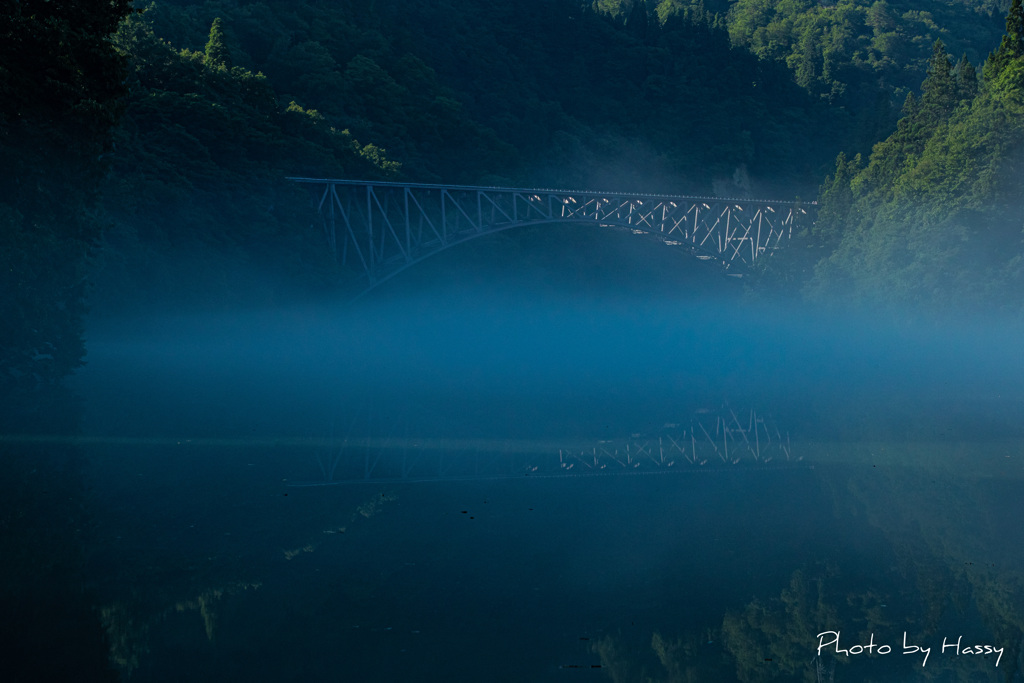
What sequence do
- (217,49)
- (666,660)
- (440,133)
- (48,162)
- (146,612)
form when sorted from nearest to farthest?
(666,660)
(146,612)
(48,162)
(217,49)
(440,133)

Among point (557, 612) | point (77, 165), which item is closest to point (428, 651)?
point (557, 612)

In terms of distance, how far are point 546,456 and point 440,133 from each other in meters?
63.4

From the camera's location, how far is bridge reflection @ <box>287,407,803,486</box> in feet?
49.0

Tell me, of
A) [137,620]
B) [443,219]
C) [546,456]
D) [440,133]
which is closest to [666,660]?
[137,620]

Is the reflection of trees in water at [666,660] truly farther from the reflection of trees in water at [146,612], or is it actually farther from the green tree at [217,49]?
the green tree at [217,49]

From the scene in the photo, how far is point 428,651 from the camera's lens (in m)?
8.11

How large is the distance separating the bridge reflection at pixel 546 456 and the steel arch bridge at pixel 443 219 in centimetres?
3754

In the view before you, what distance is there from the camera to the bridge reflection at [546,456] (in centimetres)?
1492

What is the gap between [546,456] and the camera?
16.4m

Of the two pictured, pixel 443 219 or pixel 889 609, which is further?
pixel 443 219

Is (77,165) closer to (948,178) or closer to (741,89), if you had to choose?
(948,178)

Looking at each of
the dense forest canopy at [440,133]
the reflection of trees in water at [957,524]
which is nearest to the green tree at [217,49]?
the dense forest canopy at [440,133]

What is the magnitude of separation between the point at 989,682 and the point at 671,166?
96.2 m

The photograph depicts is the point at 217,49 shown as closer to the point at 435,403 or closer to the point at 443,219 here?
the point at 443,219
